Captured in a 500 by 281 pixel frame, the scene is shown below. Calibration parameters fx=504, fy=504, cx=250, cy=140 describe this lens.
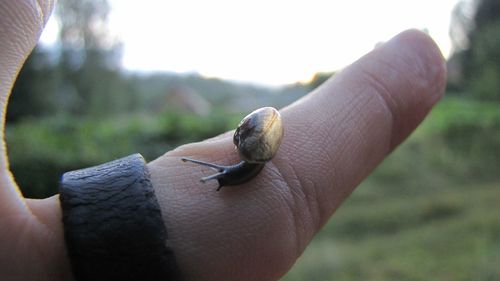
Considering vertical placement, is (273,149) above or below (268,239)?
above

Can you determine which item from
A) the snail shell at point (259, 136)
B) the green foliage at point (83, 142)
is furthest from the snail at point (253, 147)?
the green foliage at point (83, 142)

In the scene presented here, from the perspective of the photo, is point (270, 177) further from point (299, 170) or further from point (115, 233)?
point (115, 233)

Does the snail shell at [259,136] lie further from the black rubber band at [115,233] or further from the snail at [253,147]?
the black rubber band at [115,233]

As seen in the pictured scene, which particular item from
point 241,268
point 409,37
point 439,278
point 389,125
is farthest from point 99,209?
point 439,278

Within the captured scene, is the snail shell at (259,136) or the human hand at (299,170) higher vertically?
the snail shell at (259,136)

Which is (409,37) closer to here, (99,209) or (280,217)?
(280,217)

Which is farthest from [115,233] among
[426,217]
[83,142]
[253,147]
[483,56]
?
[483,56]

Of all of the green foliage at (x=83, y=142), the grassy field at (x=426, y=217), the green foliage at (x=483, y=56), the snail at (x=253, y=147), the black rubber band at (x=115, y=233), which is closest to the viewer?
the black rubber band at (x=115, y=233)
